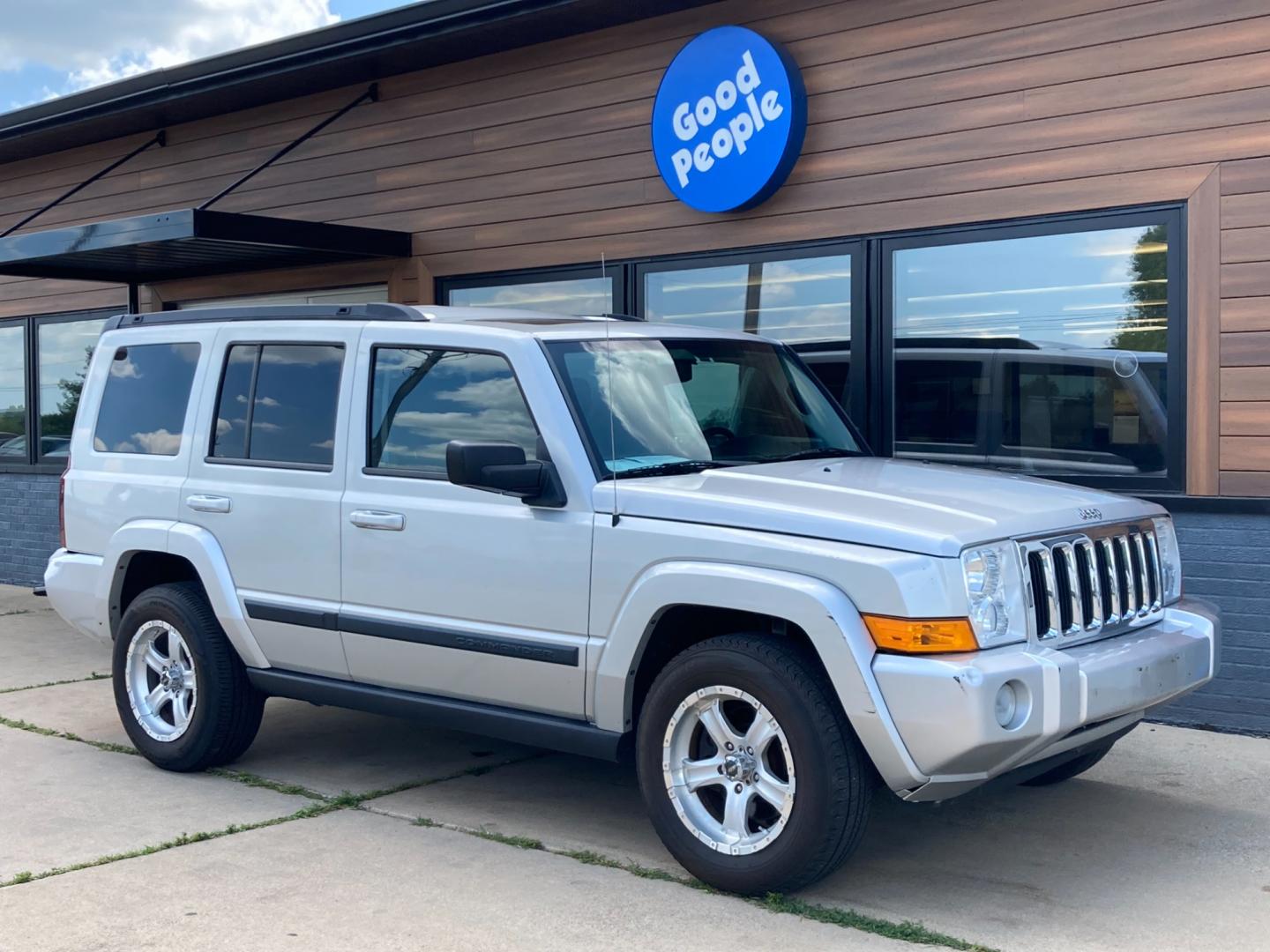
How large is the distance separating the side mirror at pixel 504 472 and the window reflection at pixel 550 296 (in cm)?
448

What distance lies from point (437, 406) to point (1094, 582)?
2.54 m

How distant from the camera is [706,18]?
8805 millimetres

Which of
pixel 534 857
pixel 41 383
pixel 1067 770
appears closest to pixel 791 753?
pixel 534 857

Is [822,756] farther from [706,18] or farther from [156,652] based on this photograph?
[706,18]

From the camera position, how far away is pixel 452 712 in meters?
5.26

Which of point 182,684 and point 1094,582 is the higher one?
point 1094,582

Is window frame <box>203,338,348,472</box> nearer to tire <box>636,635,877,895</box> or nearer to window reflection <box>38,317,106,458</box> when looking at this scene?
tire <box>636,635,877,895</box>

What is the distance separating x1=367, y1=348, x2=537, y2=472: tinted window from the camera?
5.21 m

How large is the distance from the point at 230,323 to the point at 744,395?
2.38 metres

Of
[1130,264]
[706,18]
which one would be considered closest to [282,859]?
[1130,264]

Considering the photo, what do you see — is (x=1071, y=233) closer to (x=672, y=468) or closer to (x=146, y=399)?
(x=672, y=468)

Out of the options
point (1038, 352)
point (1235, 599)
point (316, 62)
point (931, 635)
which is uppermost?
point (316, 62)

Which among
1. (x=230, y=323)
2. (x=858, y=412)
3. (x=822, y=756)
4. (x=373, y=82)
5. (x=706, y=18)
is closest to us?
(x=822, y=756)

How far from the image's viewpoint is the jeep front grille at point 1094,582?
4414 mm
